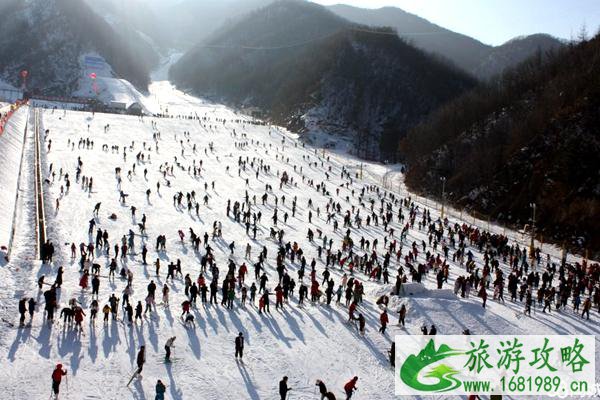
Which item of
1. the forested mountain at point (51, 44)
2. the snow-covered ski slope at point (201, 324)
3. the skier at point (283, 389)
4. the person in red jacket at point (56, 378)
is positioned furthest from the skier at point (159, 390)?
the forested mountain at point (51, 44)

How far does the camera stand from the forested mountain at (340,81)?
109500 millimetres

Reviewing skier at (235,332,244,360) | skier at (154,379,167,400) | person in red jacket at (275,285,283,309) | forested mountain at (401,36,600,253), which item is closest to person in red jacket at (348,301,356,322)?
person in red jacket at (275,285,283,309)

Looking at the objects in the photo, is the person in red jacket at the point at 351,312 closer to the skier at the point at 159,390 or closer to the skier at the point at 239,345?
the skier at the point at 239,345

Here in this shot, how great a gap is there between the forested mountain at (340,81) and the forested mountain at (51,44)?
108 feet

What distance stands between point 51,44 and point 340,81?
3246 inches

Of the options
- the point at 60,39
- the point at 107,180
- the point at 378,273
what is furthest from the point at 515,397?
the point at 60,39

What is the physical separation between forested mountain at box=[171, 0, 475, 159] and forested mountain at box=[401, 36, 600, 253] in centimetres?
2591

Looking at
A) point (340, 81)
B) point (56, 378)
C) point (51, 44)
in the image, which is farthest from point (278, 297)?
point (51, 44)

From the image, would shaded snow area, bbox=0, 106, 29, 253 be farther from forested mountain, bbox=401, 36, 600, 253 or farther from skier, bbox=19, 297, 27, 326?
forested mountain, bbox=401, 36, 600, 253

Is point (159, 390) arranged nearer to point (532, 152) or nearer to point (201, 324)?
point (201, 324)

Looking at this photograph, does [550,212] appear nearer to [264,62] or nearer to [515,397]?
[515,397]

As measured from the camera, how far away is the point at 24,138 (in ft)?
156

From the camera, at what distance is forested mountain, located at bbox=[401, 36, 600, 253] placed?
45.8 metres

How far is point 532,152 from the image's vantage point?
176 feet
